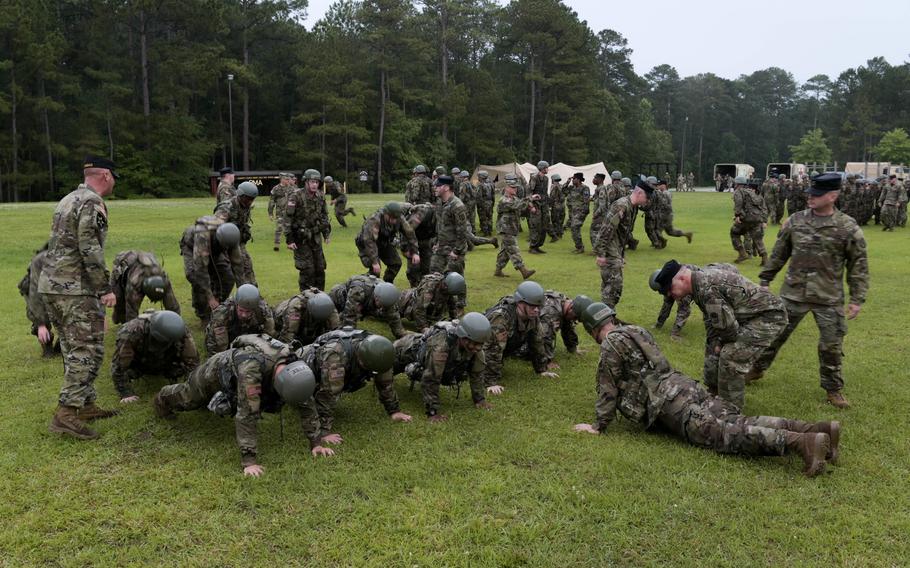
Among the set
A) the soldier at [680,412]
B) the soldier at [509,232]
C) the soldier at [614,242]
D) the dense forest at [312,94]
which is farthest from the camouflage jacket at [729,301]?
the dense forest at [312,94]

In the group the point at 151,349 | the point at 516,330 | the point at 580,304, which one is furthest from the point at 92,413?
the point at 580,304

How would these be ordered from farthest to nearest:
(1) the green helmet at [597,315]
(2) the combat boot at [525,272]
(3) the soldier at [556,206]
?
(3) the soldier at [556,206]
(2) the combat boot at [525,272]
(1) the green helmet at [597,315]

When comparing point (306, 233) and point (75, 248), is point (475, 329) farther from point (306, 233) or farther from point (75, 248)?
point (306, 233)

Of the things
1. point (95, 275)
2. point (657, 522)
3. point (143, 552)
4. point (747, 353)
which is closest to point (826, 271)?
point (747, 353)

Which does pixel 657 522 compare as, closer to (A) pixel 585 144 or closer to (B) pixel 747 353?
(B) pixel 747 353

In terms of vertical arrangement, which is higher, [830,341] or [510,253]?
[510,253]

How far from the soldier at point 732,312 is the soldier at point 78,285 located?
5510 mm

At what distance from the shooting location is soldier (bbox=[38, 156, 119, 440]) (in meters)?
5.86

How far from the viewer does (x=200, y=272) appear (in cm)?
926

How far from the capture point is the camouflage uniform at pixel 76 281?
19.2ft

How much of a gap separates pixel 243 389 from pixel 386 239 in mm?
6123

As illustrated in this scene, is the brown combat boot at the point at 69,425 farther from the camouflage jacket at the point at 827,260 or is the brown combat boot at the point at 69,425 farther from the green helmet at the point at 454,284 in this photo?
the camouflage jacket at the point at 827,260

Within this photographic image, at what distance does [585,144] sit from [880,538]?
220ft

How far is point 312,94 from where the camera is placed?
1923 inches
